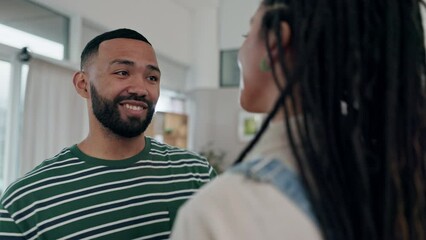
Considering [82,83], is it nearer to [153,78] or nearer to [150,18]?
[153,78]

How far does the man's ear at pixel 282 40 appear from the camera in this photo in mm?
580

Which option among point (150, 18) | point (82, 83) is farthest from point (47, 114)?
point (82, 83)

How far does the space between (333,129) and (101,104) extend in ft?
2.93

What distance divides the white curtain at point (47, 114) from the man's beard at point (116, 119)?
6.30 ft

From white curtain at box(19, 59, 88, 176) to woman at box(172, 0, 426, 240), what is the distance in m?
2.75

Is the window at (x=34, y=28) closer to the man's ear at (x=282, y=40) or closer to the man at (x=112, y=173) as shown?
the man at (x=112, y=173)

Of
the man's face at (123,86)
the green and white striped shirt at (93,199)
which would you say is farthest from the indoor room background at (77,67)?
the green and white striped shirt at (93,199)

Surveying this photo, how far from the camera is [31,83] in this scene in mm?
3027

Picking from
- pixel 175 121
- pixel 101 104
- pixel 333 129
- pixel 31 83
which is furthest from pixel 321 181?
pixel 175 121

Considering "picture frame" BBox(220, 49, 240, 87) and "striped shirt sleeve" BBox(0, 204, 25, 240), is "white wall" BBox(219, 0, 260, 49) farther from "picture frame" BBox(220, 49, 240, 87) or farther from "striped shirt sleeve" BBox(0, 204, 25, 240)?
"striped shirt sleeve" BBox(0, 204, 25, 240)

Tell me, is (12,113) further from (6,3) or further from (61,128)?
(6,3)

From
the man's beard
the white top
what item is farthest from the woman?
the man's beard

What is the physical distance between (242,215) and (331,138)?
0.15 meters

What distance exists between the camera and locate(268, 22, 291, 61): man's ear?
580 millimetres
